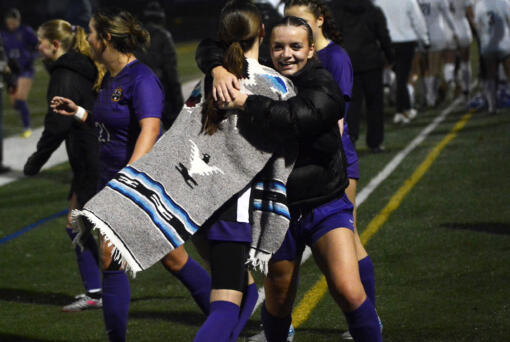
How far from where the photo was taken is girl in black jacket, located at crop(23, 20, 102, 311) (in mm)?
6539

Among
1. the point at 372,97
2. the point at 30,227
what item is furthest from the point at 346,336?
the point at 372,97

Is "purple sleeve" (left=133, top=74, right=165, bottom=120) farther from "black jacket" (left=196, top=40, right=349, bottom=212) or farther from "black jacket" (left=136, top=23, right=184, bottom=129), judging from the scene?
"black jacket" (left=136, top=23, right=184, bottom=129)

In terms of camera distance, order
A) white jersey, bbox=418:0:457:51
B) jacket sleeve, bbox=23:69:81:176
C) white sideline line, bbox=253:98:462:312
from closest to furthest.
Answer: jacket sleeve, bbox=23:69:81:176
white sideline line, bbox=253:98:462:312
white jersey, bbox=418:0:457:51

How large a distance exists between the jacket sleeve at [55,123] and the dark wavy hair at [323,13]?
5.30 feet

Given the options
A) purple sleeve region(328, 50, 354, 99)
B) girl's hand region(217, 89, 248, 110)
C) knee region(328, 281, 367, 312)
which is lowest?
knee region(328, 281, 367, 312)

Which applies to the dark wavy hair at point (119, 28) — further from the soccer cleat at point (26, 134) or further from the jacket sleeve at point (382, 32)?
the soccer cleat at point (26, 134)

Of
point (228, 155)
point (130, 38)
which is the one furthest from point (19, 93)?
point (228, 155)

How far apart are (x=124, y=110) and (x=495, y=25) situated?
1244cm

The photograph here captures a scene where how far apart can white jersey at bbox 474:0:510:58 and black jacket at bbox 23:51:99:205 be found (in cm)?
1118

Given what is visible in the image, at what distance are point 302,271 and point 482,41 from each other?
1041cm

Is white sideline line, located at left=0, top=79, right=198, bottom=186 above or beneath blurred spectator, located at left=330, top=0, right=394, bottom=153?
beneath

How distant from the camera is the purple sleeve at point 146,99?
5.27 meters

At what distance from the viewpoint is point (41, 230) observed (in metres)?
10.1

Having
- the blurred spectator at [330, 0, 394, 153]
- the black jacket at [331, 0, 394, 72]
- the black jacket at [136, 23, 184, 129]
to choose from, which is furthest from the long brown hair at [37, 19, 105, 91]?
the black jacket at [331, 0, 394, 72]
